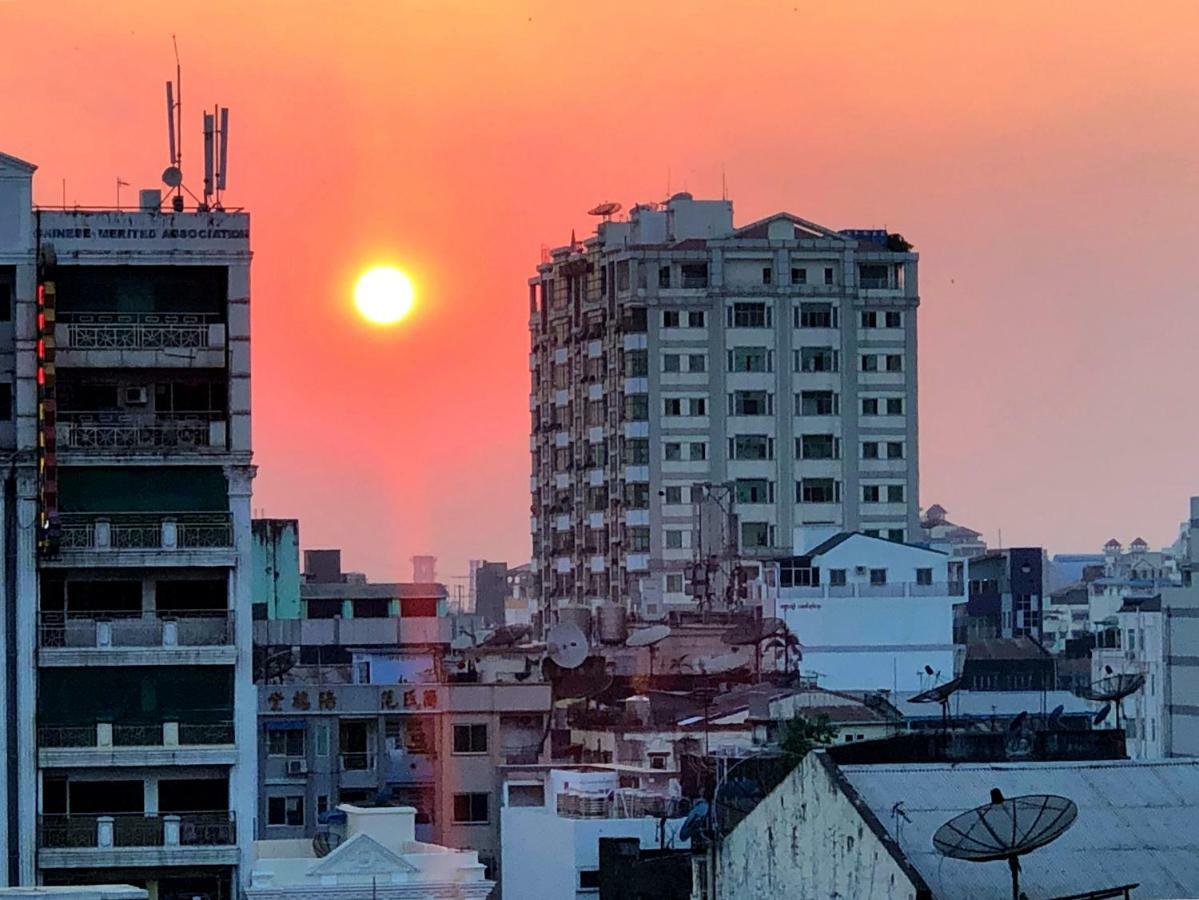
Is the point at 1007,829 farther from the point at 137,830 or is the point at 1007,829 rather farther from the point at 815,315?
the point at 815,315

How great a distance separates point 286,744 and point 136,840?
2188cm

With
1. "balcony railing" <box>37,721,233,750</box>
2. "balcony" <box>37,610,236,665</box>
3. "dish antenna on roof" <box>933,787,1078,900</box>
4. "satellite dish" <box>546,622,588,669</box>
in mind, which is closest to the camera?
"dish antenna on roof" <box>933,787,1078,900</box>

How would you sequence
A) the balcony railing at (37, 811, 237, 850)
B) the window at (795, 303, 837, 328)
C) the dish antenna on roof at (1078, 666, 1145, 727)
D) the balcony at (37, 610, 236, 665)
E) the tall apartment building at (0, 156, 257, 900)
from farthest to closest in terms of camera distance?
the window at (795, 303, 837, 328) < the dish antenna on roof at (1078, 666, 1145, 727) < the balcony at (37, 610, 236, 665) < the tall apartment building at (0, 156, 257, 900) < the balcony railing at (37, 811, 237, 850)

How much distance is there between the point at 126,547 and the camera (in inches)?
2463

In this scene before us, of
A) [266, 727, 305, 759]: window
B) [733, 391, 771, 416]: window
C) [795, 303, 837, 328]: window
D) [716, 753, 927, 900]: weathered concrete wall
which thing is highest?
[795, 303, 837, 328]: window

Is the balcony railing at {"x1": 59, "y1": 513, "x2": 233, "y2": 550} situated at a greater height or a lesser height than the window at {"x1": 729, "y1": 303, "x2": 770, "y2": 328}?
lesser

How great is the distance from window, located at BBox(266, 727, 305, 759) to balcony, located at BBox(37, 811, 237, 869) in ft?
69.1

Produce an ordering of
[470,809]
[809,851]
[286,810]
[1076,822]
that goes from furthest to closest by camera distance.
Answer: [470,809], [286,810], [809,851], [1076,822]

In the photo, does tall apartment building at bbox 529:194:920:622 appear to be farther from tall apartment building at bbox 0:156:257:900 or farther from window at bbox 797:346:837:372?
tall apartment building at bbox 0:156:257:900

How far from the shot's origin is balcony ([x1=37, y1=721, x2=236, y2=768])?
6178cm

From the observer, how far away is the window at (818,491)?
556ft

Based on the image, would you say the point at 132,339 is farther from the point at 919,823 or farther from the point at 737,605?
the point at 737,605

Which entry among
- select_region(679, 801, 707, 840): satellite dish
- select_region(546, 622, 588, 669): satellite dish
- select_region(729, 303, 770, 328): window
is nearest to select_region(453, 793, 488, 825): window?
select_region(679, 801, 707, 840): satellite dish

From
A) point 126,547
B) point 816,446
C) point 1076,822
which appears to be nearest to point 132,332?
point 126,547
